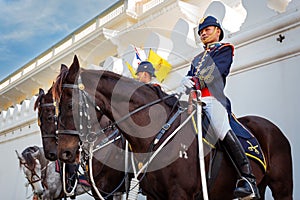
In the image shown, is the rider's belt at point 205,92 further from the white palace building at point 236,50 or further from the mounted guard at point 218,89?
the white palace building at point 236,50

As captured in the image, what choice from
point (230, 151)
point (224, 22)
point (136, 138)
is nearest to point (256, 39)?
point (224, 22)

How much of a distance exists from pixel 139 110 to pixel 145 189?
0.72 metres

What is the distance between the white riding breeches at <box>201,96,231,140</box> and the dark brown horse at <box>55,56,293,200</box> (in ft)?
0.69

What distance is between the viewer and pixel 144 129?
3.21 m

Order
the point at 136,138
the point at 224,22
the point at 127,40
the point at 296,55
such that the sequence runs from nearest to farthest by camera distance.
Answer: the point at 136,138
the point at 296,55
the point at 224,22
the point at 127,40

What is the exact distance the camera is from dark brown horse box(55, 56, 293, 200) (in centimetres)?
309

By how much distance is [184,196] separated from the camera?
2.99 metres

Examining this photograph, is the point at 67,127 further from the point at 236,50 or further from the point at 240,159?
the point at 236,50

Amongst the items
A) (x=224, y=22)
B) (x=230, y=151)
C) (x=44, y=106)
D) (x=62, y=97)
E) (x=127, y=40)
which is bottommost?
(x=230, y=151)

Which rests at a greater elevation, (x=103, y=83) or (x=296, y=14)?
(x=296, y=14)

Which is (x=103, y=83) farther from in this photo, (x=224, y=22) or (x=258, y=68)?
(x=224, y=22)

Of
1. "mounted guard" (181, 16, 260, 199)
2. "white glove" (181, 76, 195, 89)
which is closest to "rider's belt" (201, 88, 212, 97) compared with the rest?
"mounted guard" (181, 16, 260, 199)

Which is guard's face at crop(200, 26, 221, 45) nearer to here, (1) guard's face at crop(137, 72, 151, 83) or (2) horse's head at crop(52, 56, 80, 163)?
(2) horse's head at crop(52, 56, 80, 163)

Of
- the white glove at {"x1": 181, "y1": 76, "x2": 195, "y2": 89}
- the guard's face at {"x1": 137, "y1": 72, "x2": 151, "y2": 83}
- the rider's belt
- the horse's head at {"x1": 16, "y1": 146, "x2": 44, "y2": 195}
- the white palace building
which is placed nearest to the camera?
the white glove at {"x1": 181, "y1": 76, "x2": 195, "y2": 89}
